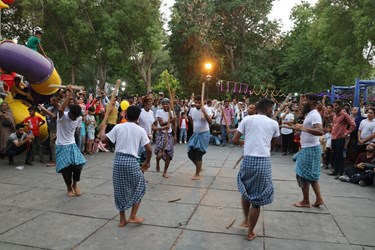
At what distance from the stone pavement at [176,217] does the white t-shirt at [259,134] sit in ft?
3.78

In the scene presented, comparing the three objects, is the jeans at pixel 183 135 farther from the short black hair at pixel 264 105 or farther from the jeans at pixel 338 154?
the short black hair at pixel 264 105

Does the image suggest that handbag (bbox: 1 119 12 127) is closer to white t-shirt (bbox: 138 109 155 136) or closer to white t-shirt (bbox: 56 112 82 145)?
white t-shirt (bbox: 56 112 82 145)

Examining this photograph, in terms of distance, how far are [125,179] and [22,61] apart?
528cm

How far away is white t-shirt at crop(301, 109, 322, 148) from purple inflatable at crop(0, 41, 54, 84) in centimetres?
655

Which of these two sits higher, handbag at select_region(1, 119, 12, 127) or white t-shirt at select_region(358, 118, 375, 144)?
white t-shirt at select_region(358, 118, 375, 144)

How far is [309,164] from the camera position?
548 cm

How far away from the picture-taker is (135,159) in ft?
15.2

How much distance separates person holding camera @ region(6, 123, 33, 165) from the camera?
8.71 m

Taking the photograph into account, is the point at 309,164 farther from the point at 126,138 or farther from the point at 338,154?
the point at 338,154

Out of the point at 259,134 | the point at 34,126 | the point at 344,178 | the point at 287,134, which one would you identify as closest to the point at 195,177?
the point at 344,178

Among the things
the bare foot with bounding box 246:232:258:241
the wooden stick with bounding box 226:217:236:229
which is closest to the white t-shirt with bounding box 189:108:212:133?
the wooden stick with bounding box 226:217:236:229

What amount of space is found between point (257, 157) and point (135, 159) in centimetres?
165

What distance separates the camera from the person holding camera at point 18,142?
28.6 feet

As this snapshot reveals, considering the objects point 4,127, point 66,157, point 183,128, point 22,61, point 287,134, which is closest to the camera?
point 66,157
